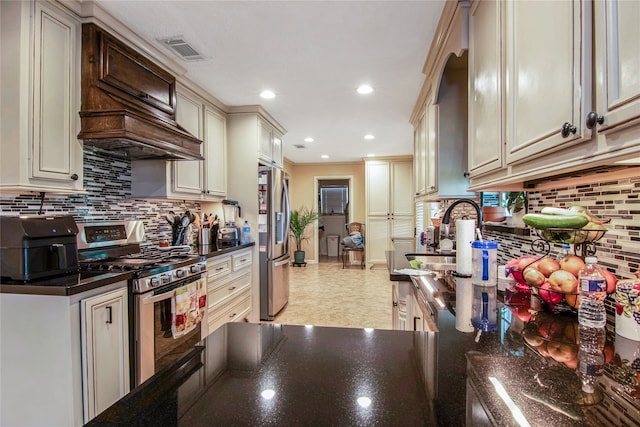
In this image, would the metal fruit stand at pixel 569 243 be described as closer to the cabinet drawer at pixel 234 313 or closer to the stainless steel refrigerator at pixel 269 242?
the cabinet drawer at pixel 234 313

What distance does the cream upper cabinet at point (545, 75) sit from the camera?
76cm

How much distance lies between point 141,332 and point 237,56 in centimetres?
202

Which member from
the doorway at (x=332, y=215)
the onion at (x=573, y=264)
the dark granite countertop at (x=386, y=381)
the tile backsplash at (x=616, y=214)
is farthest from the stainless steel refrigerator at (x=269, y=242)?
the doorway at (x=332, y=215)

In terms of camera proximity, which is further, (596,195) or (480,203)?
(480,203)

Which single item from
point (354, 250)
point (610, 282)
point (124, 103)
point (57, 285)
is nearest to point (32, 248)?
point (57, 285)

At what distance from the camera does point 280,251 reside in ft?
13.4

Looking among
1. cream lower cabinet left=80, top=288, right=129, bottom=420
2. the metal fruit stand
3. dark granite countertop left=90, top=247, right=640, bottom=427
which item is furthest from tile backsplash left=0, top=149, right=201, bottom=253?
the metal fruit stand

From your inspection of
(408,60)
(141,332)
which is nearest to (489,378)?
(141,332)

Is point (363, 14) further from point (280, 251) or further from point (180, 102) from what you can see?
point (280, 251)

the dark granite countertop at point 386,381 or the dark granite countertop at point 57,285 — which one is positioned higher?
the dark granite countertop at point 57,285

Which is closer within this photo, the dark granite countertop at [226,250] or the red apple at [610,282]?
the red apple at [610,282]

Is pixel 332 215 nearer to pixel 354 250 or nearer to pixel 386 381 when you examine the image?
pixel 354 250

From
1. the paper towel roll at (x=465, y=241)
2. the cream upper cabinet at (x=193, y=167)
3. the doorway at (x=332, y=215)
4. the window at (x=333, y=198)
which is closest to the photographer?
the paper towel roll at (x=465, y=241)

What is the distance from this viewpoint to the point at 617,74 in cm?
65
